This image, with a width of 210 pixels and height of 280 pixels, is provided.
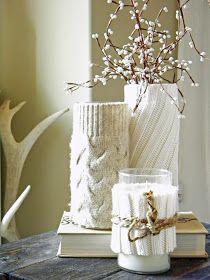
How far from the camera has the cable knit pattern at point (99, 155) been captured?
46.8 inches

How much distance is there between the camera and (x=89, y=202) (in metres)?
1.21

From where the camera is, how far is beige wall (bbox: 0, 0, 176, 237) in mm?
1983

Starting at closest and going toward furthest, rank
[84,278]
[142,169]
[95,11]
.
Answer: [84,278] < [142,169] < [95,11]

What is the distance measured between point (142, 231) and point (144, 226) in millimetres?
12

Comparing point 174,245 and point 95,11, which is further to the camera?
point 95,11

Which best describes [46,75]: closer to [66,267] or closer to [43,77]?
[43,77]

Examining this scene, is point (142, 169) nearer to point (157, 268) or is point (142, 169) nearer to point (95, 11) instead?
point (157, 268)

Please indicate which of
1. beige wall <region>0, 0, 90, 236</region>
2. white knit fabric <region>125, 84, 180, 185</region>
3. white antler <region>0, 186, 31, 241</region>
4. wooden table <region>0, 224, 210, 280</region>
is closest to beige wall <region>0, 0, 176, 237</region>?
beige wall <region>0, 0, 90, 236</region>

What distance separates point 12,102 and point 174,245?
1.26m

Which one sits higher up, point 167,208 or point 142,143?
point 142,143

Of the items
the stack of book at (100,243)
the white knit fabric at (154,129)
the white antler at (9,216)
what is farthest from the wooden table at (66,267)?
the white antler at (9,216)

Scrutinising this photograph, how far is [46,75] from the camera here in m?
2.08

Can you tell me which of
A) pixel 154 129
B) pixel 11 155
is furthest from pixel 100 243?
pixel 11 155

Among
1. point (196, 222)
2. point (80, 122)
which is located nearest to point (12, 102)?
point (80, 122)
